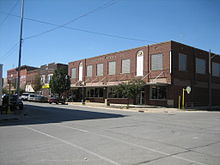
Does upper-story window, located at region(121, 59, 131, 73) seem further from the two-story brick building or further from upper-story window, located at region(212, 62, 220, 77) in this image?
upper-story window, located at region(212, 62, 220, 77)

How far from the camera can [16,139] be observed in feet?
27.6

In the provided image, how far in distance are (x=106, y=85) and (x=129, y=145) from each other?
3437cm

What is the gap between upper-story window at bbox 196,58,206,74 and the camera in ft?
122

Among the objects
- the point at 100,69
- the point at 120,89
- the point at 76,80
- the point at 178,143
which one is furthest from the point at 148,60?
the point at 178,143

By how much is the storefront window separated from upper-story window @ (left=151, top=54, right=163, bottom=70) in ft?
10.0

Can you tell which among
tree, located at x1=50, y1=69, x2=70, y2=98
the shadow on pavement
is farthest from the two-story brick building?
the shadow on pavement

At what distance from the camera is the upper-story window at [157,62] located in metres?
34.0

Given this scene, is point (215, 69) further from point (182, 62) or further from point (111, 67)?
point (111, 67)

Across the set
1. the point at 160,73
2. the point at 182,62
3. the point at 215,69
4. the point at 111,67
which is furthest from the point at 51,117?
the point at 215,69

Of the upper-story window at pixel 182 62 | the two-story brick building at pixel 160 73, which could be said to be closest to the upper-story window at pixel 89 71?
the two-story brick building at pixel 160 73

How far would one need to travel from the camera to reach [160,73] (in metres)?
33.6

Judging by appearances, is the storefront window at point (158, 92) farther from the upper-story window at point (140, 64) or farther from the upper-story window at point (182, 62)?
the upper-story window at point (182, 62)

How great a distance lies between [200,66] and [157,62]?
8.75 metres

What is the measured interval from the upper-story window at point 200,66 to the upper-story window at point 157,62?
7.59m
